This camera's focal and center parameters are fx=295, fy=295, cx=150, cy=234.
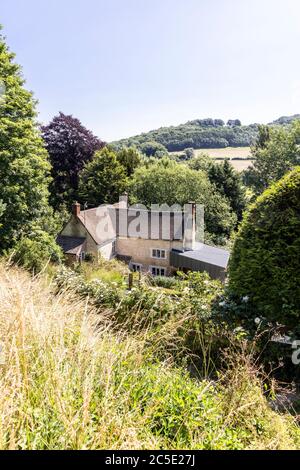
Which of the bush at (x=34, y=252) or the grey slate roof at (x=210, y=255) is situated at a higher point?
the bush at (x=34, y=252)

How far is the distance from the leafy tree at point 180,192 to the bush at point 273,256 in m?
23.3

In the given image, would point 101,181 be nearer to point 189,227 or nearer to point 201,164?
point 189,227

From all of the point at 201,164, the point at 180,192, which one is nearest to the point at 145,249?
the point at 180,192

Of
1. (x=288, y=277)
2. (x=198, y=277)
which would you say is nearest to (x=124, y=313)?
(x=198, y=277)

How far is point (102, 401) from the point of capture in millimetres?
2654

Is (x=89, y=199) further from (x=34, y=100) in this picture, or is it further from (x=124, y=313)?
(x=124, y=313)

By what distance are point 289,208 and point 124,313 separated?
13.1ft

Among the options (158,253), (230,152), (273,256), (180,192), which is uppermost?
(230,152)

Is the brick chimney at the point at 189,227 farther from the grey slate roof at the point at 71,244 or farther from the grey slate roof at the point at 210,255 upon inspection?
the grey slate roof at the point at 71,244

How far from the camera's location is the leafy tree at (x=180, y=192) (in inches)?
1144

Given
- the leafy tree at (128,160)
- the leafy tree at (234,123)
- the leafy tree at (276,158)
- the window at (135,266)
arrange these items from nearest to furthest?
the window at (135,266) < the leafy tree at (276,158) < the leafy tree at (128,160) < the leafy tree at (234,123)

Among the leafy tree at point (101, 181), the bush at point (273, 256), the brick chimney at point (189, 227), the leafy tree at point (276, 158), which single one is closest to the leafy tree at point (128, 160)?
the leafy tree at point (101, 181)

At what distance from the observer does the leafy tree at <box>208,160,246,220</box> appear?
113 ft

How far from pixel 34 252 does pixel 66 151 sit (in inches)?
827
